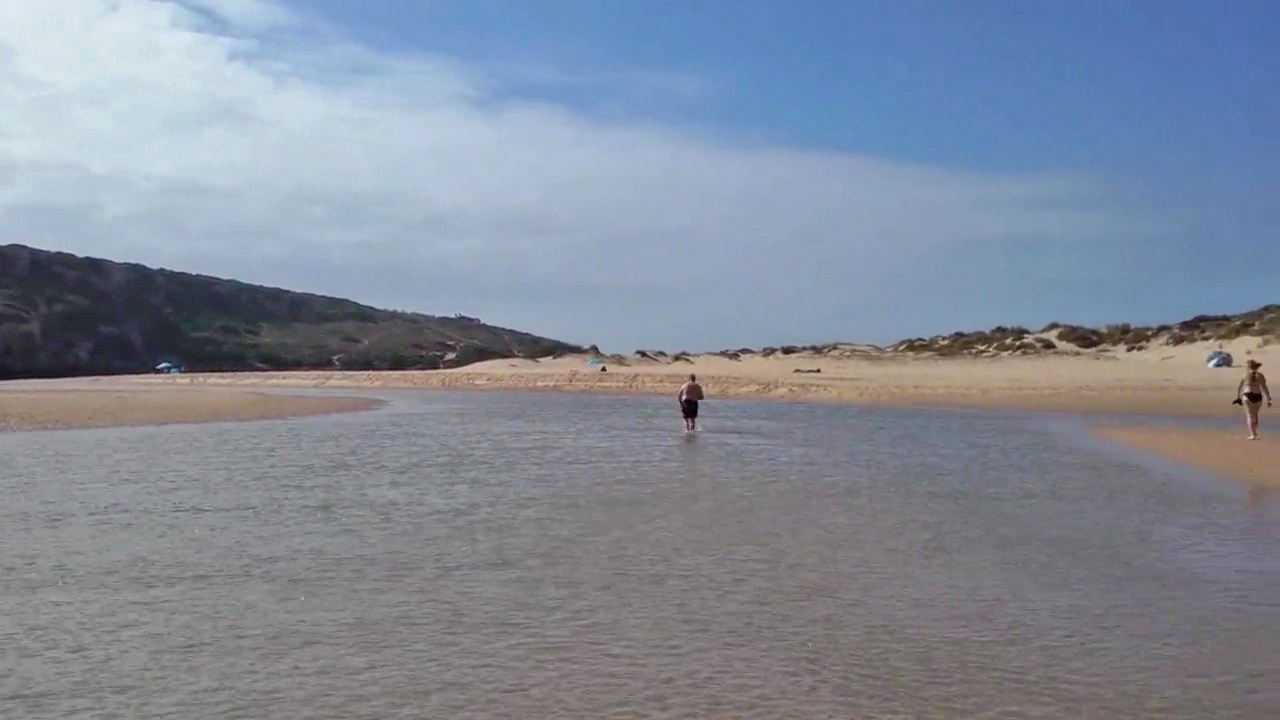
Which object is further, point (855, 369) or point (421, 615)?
point (855, 369)

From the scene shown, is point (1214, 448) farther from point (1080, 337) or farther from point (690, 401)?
point (1080, 337)

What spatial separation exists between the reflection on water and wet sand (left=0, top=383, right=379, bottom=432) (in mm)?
11032

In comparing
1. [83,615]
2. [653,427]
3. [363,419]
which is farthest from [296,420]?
[83,615]

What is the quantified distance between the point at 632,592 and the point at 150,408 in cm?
2760

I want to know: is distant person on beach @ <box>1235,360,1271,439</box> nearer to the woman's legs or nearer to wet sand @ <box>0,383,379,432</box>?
the woman's legs

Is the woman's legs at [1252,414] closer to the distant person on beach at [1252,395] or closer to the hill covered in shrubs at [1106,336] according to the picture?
the distant person on beach at [1252,395]

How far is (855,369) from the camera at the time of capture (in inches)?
1903

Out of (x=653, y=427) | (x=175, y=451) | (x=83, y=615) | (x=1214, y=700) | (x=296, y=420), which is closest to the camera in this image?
(x=1214, y=700)

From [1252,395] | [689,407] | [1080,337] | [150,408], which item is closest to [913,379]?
[1080,337]

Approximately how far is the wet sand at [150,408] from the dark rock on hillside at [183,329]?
→ 41418 mm

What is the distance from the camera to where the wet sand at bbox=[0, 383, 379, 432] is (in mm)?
27859

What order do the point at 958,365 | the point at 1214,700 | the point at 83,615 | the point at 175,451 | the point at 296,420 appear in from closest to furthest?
the point at 1214,700 → the point at 83,615 → the point at 175,451 → the point at 296,420 → the point at 958,365

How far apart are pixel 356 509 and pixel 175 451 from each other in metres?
8.31

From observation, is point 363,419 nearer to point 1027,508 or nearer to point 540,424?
point 540,424
